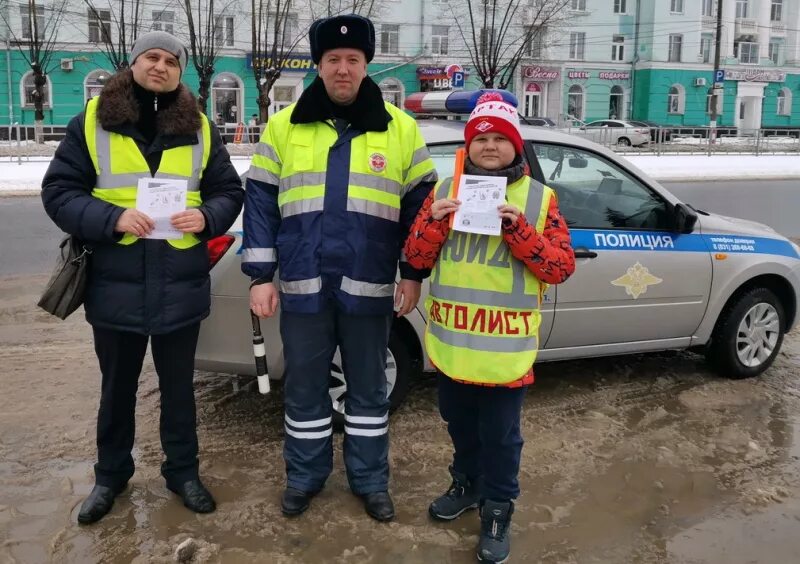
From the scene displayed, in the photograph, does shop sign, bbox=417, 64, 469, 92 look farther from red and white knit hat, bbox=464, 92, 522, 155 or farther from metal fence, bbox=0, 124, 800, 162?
red and white knit hat, bbox=464, 92, 522, 155

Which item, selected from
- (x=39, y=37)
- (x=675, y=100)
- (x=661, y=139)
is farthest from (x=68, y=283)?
(x=675, y=100)

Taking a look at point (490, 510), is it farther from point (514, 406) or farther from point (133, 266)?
point (133, 266)

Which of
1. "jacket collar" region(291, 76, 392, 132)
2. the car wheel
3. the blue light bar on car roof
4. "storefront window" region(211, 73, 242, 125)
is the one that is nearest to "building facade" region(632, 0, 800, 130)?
"storefront window" region(211, 73, 242, 125)

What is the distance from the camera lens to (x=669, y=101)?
4512 centimetres

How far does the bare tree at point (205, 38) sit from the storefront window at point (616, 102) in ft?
72.5

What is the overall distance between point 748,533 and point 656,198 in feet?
6.65

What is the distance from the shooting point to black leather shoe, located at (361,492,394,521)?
3232mm

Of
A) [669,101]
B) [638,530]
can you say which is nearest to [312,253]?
[638,530]

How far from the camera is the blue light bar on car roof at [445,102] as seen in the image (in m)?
4.27

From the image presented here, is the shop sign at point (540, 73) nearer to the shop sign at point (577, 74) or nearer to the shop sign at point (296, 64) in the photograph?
the shop sign at point (577, 74)

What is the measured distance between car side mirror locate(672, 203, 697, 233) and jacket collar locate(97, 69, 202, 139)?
2.75 m

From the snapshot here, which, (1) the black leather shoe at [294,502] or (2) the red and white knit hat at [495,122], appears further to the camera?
(1) the black leather shoe at [294,502]

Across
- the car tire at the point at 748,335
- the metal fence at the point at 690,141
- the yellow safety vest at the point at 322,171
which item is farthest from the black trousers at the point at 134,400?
the metal fence at the point at 690,141

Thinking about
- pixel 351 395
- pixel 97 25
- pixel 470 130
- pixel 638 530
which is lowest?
pixel 638 530
